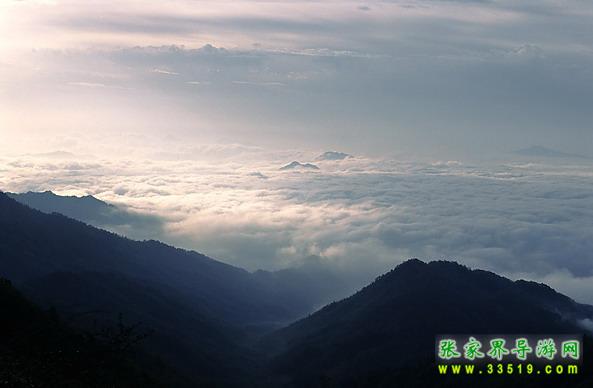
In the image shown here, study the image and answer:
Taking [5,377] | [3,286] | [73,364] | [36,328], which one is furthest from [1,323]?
[5,377]

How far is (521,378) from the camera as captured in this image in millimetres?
196750

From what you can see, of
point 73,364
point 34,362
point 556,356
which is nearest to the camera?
point 34,362

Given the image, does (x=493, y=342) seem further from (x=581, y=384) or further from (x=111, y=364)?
(x=111, y=364)

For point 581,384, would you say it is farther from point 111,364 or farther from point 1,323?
point 1,323

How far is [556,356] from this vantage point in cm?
18100

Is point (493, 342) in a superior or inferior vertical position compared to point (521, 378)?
superior

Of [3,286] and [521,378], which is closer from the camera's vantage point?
[3,286]

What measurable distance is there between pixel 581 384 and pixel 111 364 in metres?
123

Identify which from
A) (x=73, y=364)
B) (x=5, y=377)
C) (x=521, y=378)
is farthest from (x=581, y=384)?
(x=5, y=377)

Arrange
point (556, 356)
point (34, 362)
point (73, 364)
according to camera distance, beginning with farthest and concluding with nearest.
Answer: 1. point (556, 356)
2. point (73, 364)
3. point (34, 362)

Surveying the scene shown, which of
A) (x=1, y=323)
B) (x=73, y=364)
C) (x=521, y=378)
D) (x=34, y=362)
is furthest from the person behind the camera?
(x=521, y=378)

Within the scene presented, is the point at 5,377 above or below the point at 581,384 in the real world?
above

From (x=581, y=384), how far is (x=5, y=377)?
461 ft

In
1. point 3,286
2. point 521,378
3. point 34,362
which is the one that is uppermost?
point 3,286
